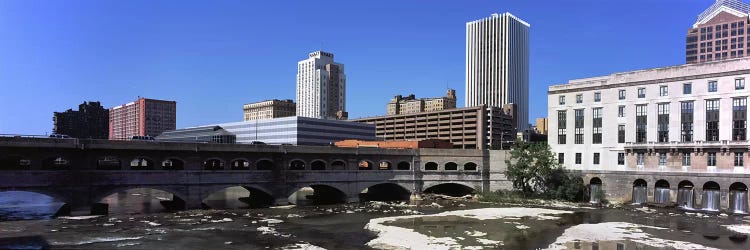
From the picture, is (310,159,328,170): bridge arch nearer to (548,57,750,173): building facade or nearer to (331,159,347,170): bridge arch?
(331,159,347,170): bridge arch

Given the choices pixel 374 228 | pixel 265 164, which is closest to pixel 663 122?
pixel 374 228

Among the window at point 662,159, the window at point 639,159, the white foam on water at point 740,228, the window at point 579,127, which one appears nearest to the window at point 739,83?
the window at point 662,159

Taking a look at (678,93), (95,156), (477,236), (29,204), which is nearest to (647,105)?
(678,93)

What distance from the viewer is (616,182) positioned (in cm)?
8562

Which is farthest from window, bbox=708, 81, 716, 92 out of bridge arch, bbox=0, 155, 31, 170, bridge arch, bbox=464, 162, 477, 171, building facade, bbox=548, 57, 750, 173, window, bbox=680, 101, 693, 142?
bridge arch, bbox=0, 155, 31, 170

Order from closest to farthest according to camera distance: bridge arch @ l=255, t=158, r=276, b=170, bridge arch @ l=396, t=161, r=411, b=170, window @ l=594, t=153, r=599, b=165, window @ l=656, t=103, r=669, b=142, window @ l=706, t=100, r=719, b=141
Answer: window @ l=706, t=100, r=719, b=141 → bridge arch @ l=255, t=158, r=276, b=170 → window @ l=656, t=103, r=669, b=142 → window @ l=594, t=153, r=599, b=165 → bridge arch @ l=396, t=161, r=411, b=170

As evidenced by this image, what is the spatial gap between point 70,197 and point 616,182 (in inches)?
3134

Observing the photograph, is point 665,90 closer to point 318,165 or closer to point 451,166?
point 451,166

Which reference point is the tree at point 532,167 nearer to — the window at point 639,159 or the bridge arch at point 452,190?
the bridge arch at point 452,190

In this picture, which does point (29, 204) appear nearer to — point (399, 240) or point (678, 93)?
point (399, 240)

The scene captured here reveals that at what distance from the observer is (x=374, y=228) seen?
2169 inches

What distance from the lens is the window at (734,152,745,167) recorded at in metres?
71.9

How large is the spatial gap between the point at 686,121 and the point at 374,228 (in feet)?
179

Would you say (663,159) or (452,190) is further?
(452,190)
